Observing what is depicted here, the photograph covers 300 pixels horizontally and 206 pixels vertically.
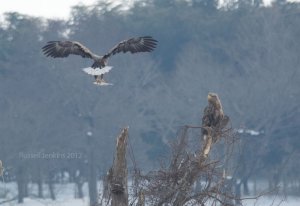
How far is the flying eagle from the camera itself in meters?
17.4

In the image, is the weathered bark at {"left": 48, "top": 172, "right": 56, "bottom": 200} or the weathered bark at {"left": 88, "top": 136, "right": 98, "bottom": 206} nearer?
the weathered bark at {"left": 48, "top": 172, "right": 56, "bottom": 200}

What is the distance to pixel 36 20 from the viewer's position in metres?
69.2

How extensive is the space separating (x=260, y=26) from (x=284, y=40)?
186 centimetres

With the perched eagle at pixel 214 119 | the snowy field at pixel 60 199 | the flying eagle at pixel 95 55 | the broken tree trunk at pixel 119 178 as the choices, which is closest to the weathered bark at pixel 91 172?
the snowy field at pixel 60 199

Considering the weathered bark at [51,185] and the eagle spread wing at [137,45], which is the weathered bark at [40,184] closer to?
the weathered bark at [51,185]

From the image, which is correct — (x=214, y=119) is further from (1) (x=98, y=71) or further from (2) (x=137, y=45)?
(1) (x=98, y=71)

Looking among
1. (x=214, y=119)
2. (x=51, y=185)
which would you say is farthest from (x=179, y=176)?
(x=51, y=185)

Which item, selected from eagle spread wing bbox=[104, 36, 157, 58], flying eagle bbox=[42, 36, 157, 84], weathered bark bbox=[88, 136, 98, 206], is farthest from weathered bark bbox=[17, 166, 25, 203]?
eagle spread wing bbox=[104, 36, 157, 58]

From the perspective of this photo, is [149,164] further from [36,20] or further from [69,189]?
[36,20]

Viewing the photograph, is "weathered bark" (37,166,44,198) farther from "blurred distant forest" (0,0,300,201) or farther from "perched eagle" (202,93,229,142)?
"perched eagle" (202,93,229,142)

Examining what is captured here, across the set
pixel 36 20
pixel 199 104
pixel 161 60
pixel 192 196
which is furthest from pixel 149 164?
pixel 192 196

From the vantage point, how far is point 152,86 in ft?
211

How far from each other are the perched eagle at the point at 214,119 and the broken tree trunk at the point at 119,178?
3.03 feet

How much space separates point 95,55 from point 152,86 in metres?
45.9
